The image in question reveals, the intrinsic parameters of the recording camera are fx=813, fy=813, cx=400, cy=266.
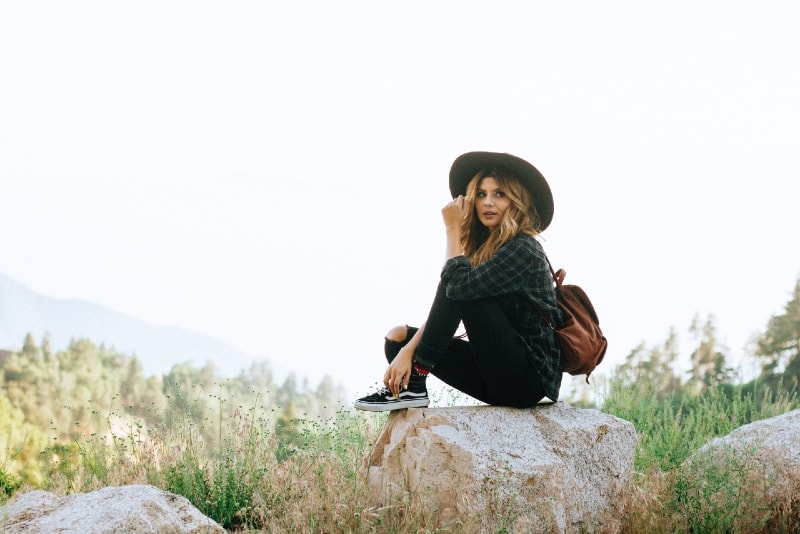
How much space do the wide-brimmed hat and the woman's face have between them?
140mm

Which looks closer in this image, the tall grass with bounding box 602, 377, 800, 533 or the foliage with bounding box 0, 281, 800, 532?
the foliage with bounding box 0, 281, 800, 532

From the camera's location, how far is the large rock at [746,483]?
5367 millimetres

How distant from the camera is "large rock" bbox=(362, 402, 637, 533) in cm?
468

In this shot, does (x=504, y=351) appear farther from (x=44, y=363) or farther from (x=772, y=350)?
(x=44, y=363)

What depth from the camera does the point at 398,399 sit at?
510cm

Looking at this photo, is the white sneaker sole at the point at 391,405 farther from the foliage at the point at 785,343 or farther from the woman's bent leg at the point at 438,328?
the foliage at the point at 785,343

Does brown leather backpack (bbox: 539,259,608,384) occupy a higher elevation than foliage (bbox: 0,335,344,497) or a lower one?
higher

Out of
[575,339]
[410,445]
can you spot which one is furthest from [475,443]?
[575,339]

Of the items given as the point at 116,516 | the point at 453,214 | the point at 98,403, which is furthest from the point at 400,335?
the point at 98,403

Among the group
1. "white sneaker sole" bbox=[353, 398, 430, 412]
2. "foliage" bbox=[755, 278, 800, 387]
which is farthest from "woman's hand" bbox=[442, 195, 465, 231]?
"foliage" bbox=[755, 278, 800, 387]

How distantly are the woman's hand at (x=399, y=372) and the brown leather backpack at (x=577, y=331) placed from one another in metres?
0.89

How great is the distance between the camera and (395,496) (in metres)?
4.88

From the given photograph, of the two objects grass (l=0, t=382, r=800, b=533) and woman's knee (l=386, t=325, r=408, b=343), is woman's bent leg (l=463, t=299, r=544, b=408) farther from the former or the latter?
grass (l=0, t=382, r=800, b=533)

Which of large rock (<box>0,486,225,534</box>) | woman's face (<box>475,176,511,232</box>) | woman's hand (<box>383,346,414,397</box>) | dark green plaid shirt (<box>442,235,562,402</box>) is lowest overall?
large rock (<box>0,486,225,534</box>)
